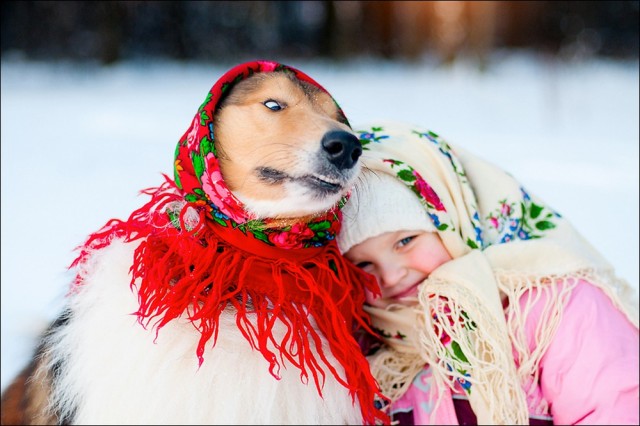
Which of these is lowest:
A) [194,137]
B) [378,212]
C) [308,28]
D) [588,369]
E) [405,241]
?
[588,369]

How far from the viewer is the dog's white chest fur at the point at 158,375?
1.34m

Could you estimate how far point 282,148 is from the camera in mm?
1298

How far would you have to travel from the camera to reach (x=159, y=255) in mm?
1392

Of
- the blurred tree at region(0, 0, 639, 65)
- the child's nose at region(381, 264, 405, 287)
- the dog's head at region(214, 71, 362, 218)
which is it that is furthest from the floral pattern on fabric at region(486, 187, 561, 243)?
the blurred tree at region(0, 0, 639, 65)

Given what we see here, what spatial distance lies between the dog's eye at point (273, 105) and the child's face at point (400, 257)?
487 millimetres

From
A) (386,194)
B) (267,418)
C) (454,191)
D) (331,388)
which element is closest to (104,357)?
(267,418)

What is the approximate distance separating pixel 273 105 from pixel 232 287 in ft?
1.34

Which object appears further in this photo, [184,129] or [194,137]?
[184,129]

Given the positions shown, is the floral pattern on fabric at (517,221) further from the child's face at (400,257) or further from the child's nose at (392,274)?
the child's nose at (392,274)

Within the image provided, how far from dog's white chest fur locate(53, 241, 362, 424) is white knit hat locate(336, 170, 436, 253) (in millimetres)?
399

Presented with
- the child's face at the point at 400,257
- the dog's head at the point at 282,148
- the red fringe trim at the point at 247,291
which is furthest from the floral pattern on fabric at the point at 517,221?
the dog's head at the point at 282,148

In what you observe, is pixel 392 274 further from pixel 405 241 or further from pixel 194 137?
pixel 194 137

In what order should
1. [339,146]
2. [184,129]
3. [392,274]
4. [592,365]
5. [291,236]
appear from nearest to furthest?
1. [339,146]
2. [291,236]
3. [592,365]
4. [392,274]
5. [184,129]

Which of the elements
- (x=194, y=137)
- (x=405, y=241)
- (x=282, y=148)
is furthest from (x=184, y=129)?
(x=282, y=148)
